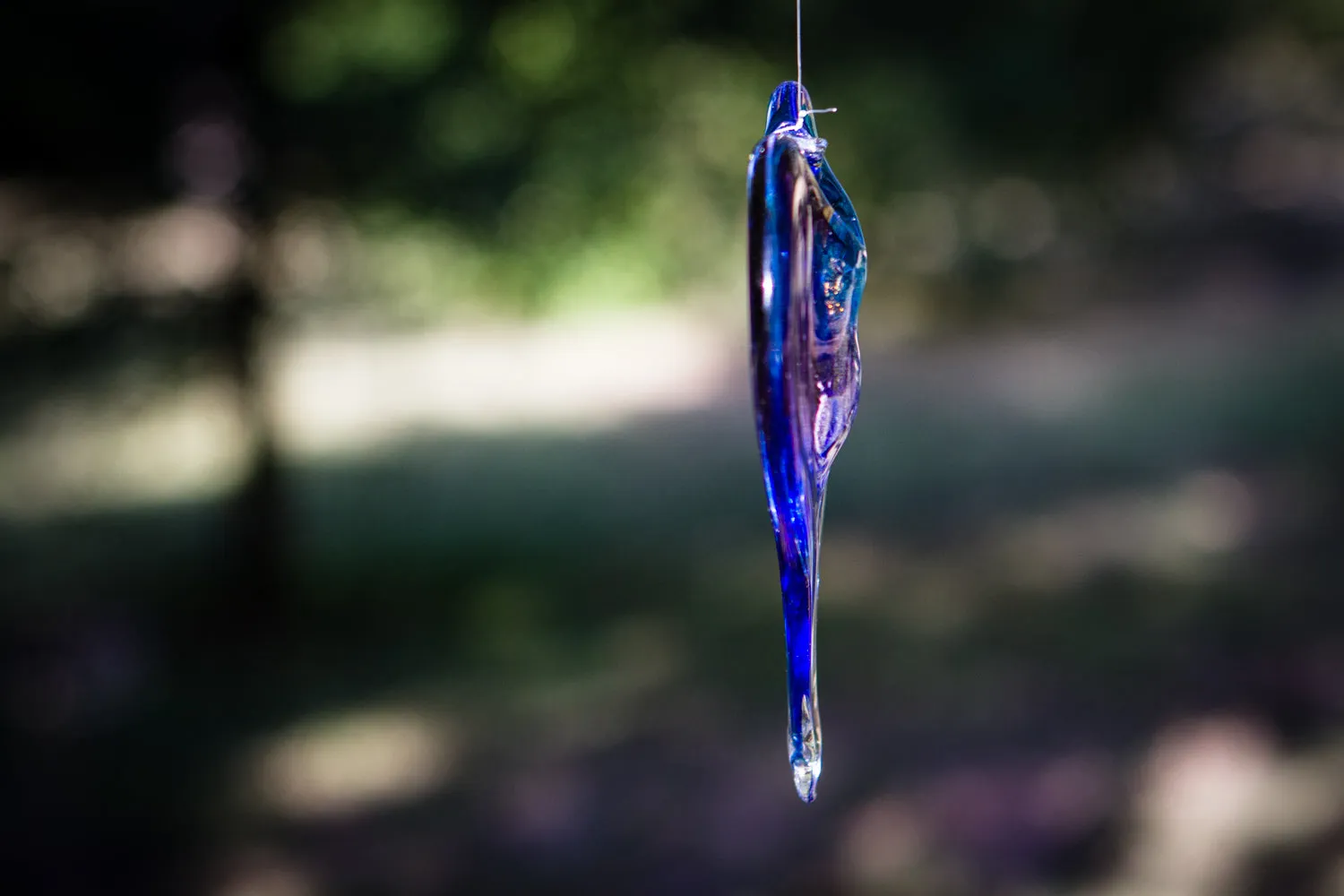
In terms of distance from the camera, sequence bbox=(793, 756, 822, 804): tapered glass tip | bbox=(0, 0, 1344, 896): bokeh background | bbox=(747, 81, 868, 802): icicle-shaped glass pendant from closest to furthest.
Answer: bbox=(747, 81, 868, 802): icicle-shaped glass pendant → bbox=(793, 756, 822, 804): tapered glass tip → bbox=(0, 0, 1344, 896): bokeh background

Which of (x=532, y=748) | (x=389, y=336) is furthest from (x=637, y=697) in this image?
(x=389, y=336)

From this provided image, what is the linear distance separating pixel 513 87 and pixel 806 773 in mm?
5478

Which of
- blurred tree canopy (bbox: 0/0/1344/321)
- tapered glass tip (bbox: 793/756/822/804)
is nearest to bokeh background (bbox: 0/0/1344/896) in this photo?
blurred tree canopy (bbox: 0/0/1344/321)

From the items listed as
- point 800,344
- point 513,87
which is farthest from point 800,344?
A: point 513,87

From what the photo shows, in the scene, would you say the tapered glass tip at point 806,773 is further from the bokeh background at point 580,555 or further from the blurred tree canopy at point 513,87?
the blurred tree canopy at point 513,87

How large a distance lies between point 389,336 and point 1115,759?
32.5ft

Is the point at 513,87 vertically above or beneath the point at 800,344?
above

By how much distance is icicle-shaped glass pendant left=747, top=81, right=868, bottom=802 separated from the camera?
79 cm

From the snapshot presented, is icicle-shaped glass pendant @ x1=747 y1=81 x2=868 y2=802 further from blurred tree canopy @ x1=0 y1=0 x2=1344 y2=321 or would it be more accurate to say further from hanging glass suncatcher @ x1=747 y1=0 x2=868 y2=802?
blurred tree canopy @ x1=0 y1=0 x2=1344 y2=321

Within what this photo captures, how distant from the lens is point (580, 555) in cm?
827

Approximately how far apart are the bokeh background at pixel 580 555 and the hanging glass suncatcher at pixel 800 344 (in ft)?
12.4

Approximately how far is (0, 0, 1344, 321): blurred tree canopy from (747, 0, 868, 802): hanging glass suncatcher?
4.96 metres

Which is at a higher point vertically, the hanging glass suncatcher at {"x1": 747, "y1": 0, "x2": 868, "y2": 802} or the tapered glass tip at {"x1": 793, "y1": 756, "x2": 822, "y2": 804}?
the hanging glass suncatcher at {"x1": 747, "y1": 0, "x2": 868, "y2": 802}

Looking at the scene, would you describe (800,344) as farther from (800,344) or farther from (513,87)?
(513,87)
